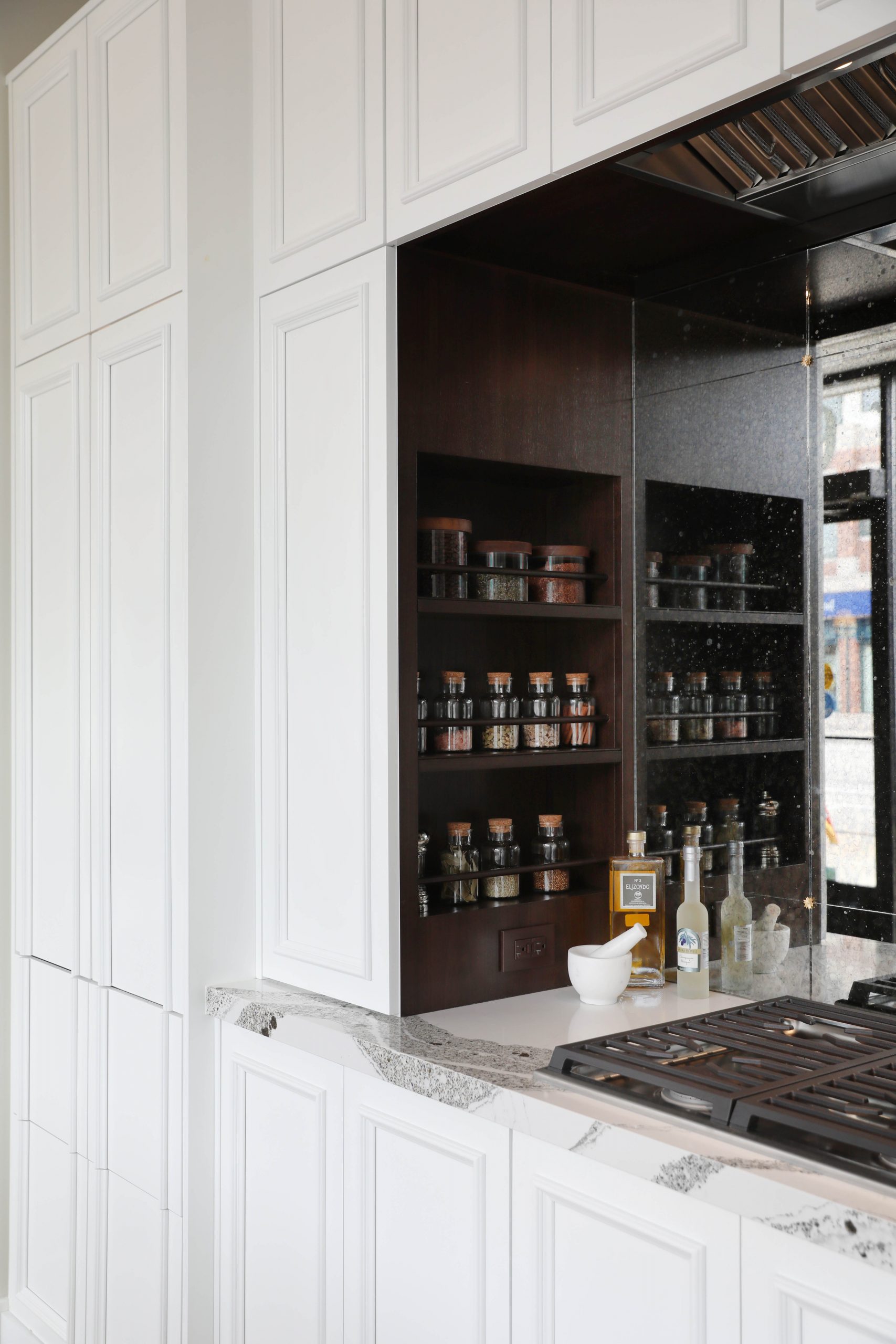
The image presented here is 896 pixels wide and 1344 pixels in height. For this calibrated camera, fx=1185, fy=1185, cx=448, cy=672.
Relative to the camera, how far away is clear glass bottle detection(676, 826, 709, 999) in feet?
6.29

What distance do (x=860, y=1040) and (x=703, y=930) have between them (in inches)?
14.8

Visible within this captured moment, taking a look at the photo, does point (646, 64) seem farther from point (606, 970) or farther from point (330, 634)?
point (606, 970)

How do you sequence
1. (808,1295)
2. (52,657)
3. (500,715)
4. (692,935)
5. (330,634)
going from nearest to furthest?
(808,1295)
(692,935)
(330,634)
(500,715)
(52,657)

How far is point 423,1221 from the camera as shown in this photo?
1712 mm

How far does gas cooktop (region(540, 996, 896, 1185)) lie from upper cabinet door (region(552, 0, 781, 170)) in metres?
1.15

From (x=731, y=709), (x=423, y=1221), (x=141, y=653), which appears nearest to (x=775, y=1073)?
(x=423, y=1221)

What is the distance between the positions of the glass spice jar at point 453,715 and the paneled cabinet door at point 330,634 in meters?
0.16

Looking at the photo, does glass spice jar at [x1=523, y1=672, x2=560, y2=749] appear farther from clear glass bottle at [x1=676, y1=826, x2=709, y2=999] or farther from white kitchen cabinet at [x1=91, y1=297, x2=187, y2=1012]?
white kitchen cabinet at [x1=91, y1=297, x2=187, y2=1012]

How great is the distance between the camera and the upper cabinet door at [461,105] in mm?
1643

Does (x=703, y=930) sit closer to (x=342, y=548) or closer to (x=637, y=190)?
(x=342, y=548)

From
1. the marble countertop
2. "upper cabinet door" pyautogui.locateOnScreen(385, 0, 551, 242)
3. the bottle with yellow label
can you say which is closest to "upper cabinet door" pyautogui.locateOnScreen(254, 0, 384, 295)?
"upper cabinet door" pyautogui.locateOnScreen(385, 0, 551, 242)

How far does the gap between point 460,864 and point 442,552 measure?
55 cm

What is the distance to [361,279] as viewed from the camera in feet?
Result: 6.38

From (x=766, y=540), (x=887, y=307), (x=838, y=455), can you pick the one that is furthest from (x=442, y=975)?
(x=887, y=307)
